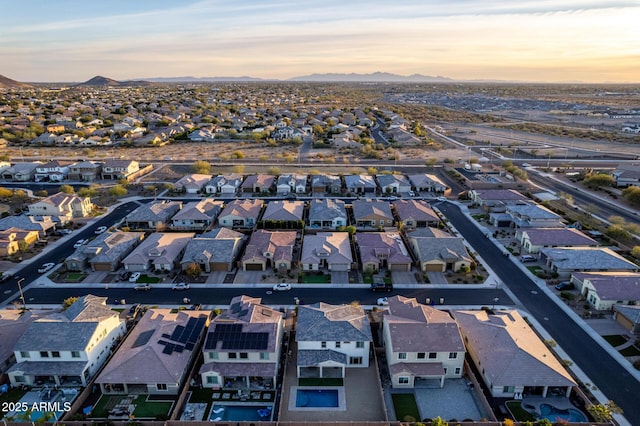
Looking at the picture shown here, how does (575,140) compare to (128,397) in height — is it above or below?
above

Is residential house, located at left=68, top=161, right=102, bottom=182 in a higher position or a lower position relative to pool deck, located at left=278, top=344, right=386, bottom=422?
higher

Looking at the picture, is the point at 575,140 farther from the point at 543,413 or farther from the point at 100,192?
the point at 100,192

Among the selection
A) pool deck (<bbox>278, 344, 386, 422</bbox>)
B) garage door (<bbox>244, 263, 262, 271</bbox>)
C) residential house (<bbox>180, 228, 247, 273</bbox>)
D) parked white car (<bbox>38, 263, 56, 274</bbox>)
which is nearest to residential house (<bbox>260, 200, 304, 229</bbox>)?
residential house (<bbox>180, 228, 247, 273</bbox>)

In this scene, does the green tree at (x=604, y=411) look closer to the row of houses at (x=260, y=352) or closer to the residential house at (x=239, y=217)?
the row of houses at (x=260, y=352)

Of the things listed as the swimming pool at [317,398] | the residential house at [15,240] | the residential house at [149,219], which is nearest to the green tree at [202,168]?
the residential house at [149,219]

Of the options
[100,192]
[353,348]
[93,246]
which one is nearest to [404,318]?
[353,348]

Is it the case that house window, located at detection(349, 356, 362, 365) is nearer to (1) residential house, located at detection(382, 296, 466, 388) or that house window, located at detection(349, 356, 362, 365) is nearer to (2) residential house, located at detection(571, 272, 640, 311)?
(1) residential house, located at detection(382, 296, 466, 388)
